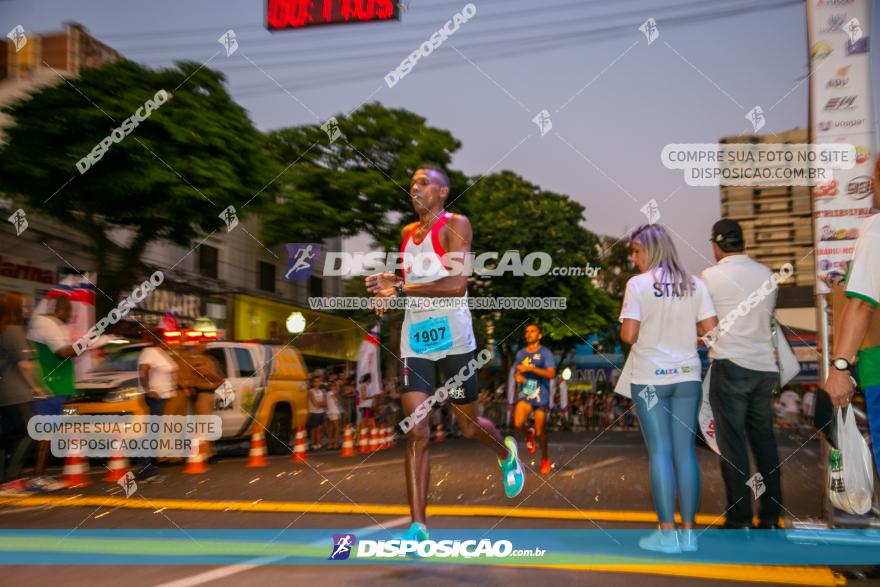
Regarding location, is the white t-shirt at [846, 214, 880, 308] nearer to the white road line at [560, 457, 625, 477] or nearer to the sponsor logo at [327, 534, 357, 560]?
the sponsor logo at [327, 534, 357, 560]

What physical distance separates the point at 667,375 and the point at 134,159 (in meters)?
12.5

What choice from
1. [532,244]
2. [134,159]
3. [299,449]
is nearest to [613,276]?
[532,244]

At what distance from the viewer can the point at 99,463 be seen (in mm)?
12164

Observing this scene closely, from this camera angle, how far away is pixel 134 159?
14.5 meters

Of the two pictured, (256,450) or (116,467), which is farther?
(256,450)

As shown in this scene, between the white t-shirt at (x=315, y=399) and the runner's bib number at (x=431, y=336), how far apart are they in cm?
1111

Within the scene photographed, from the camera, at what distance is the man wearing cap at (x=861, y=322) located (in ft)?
10.5

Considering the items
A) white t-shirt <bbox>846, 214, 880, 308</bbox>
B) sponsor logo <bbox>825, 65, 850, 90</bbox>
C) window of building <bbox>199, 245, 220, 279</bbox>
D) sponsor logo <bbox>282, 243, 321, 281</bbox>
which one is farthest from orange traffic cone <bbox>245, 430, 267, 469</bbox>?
window of building <bbox>199, 245, 220, 279</bbox>

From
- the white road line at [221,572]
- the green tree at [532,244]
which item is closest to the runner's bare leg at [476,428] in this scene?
the white road line at [221,572]

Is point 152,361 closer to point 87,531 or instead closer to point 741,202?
point 87,531

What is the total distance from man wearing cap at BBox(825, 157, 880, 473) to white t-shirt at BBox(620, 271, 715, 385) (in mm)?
1179

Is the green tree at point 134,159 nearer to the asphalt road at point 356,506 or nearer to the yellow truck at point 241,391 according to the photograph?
the yellow truck at point 241,391

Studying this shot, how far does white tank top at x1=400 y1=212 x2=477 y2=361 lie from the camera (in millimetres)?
4574

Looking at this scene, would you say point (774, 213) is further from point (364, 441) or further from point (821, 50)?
point (821, 50)
